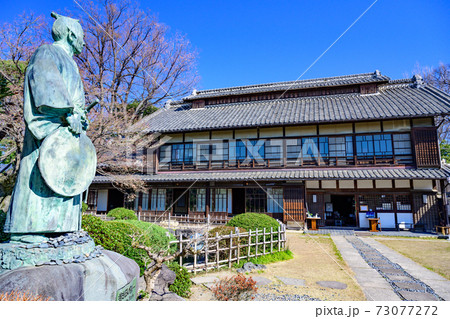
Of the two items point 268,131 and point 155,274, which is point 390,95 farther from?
point 155,274

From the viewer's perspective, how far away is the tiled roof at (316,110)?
15.7m

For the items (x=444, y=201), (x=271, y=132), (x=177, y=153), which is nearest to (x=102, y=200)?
(x=177, y=153)

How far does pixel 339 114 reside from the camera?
1680 cm

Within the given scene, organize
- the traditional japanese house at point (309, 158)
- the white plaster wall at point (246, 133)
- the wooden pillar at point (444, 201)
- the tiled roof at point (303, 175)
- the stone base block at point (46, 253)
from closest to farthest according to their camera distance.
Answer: the stone base block at point (46, 253) → the wooden pillar at point (444, 201) → the tiled roof at point (303, 175) → the traditional japanese house at point (309, 158) → the white plaster wall at point (246, 133)

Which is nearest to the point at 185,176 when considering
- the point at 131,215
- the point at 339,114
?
the point at 131,215

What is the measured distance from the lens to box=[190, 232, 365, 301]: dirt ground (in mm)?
5637

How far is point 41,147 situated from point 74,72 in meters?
1.17

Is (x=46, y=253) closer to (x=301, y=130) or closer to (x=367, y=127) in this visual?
(x=301, y=130)

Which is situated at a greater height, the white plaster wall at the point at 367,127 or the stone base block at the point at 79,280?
the white plaster wall at the point at 367,127

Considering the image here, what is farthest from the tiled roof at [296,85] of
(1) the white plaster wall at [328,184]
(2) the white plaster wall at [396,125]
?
(1) the white plaster wall at [328,184]

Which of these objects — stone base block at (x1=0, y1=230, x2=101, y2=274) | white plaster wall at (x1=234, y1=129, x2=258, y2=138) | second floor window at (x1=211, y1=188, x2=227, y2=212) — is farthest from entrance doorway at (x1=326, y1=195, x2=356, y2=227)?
stone base block at (x1=0, y1=230, x2=101, y2=274)

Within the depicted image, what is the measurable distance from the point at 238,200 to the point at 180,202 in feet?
14.3

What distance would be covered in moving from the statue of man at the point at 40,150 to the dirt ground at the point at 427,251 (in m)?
8.61

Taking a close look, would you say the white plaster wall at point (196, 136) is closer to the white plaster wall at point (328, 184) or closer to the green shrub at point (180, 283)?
the white plaster wall at point (328, 184)
